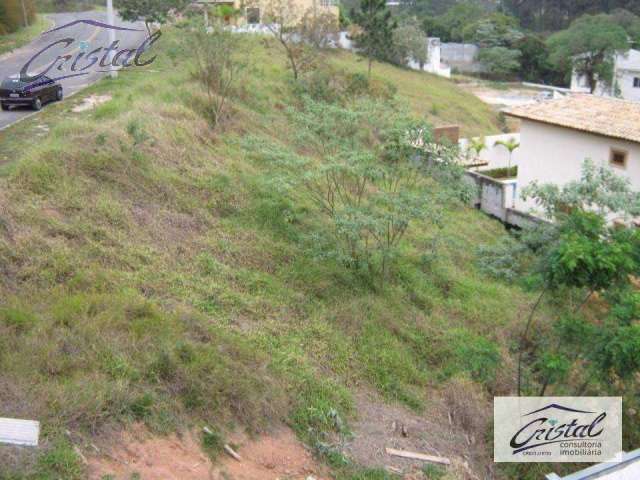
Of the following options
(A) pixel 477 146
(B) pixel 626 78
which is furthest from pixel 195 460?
(B) pixel 626 78

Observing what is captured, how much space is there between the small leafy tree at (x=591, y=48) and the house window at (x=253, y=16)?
80.4ft

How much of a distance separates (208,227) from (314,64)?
16388mm

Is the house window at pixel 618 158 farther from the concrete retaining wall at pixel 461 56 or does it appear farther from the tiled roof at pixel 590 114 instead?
the concrete retaining wall at pixel 461 56

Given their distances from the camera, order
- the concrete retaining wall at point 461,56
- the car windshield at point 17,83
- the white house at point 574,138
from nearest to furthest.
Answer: the white house at point 574,138 → the car windshield at point 17,83 → the concrete retaining wall at point 461,56

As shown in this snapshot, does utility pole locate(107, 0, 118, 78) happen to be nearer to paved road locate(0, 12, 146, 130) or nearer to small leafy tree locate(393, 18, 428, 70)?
paved road locate(0, 12, 146, 130)

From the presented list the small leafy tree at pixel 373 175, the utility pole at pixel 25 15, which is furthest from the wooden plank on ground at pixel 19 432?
the utility pole at pixel 25 15

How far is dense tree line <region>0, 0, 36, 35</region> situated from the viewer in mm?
31469

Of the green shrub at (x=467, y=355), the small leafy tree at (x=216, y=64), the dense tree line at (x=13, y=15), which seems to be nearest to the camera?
the green shrub at (x=467, y=355)

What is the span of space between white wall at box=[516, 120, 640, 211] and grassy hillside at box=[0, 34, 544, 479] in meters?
3.35

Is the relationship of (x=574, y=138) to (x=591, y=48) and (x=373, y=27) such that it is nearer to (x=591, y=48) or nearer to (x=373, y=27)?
(x=373, y=27)

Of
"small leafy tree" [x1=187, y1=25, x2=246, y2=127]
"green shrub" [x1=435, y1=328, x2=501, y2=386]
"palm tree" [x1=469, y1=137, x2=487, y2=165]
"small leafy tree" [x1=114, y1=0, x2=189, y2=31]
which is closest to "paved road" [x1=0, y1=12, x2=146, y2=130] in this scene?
"small leafy tree" [x1=114, y1=0, x2=189, y2=31]

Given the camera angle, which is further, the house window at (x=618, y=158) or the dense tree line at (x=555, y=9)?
the dense tree line at (x=555, y=9)

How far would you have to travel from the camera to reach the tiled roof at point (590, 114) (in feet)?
55.5

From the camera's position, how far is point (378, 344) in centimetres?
1095
